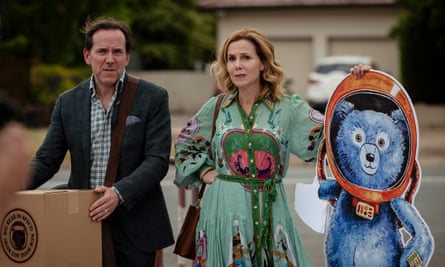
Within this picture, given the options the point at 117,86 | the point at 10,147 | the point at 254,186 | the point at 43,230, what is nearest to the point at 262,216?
the point at 254,186

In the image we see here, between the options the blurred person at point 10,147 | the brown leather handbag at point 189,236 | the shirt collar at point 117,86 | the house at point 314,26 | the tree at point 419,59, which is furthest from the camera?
the house at point 314,26

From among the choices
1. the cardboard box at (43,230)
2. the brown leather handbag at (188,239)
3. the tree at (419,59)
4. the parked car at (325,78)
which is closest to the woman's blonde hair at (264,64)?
the brown leather handbag at (188,239)

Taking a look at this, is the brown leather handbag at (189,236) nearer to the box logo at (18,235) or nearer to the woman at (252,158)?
the woman at (252,158)

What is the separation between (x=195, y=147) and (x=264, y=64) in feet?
1.91

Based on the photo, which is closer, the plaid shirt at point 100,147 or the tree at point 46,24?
the plaid shirt at point 100,147

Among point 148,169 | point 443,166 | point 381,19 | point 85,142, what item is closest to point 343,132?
point 148,169

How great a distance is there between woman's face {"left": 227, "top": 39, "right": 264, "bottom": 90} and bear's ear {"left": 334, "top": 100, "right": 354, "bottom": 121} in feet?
1.44

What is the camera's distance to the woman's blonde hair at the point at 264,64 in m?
4.38

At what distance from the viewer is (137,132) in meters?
4.28

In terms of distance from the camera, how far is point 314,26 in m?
30.9

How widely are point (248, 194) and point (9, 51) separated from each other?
18.6 metres

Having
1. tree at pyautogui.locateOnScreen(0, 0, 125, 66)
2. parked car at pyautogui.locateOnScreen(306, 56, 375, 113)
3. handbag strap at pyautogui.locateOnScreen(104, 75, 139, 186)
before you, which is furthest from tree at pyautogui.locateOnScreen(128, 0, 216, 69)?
handbag strap at pyautogui.locateOnScreen(104, 75, 139, 186)

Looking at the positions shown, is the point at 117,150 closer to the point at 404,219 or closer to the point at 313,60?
the point at 404,219

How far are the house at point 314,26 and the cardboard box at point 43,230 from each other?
1047 inches
